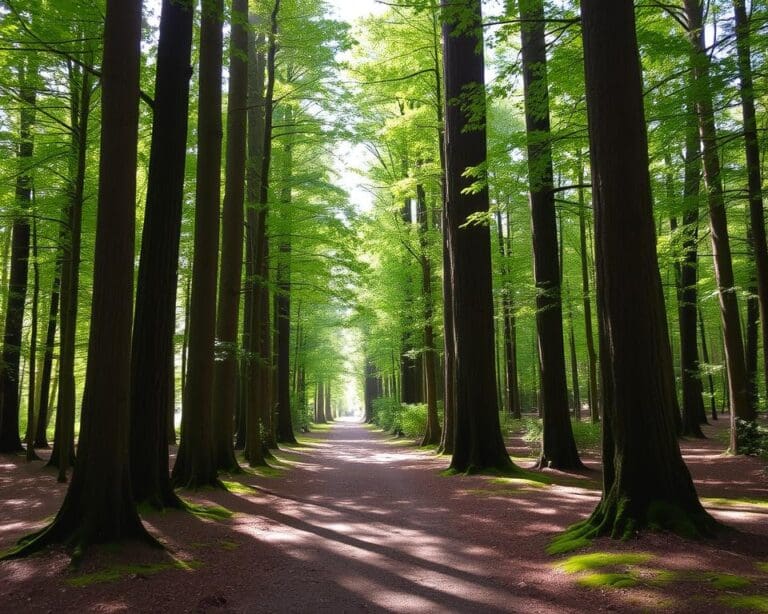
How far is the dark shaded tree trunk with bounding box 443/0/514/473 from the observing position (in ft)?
35.8

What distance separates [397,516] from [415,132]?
10.9 metres

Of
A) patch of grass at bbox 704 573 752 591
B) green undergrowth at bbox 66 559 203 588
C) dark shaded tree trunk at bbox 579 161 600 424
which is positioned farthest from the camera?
dark shaded tree trunk at bbox 579 161 600 424

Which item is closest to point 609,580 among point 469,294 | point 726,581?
point 726,581

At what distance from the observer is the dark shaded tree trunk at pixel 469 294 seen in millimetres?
10914

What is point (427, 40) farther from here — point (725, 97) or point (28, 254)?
point (28, 254)

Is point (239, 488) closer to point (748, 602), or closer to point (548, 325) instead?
point (548, 325)

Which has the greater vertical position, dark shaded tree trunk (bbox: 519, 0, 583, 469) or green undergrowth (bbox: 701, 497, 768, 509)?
dark shaded tree trunk (bbox: 519, 0, 583, 469)

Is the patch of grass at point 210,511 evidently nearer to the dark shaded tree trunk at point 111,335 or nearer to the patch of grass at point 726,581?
the dark shaded tree trunk at point 111,335

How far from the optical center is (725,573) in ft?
13.3

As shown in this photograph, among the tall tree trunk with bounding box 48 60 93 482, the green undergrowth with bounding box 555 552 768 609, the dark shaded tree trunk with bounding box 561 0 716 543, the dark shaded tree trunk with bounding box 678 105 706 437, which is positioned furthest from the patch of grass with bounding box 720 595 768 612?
the dark shaded tree trunk with bounding box 678 105 706 437

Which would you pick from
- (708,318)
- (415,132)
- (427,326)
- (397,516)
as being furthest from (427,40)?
(708,318)

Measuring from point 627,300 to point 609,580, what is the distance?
261 centimetres

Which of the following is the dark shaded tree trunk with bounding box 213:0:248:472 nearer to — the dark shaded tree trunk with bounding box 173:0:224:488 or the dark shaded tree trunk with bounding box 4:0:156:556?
the dark shaded tree trunk with bounding box 173:0:224:488

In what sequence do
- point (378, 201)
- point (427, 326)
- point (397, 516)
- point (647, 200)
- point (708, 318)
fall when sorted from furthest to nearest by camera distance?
point (708, 318), point (378, 201), point (427, 326), point (397, 516), point (647, 200)
